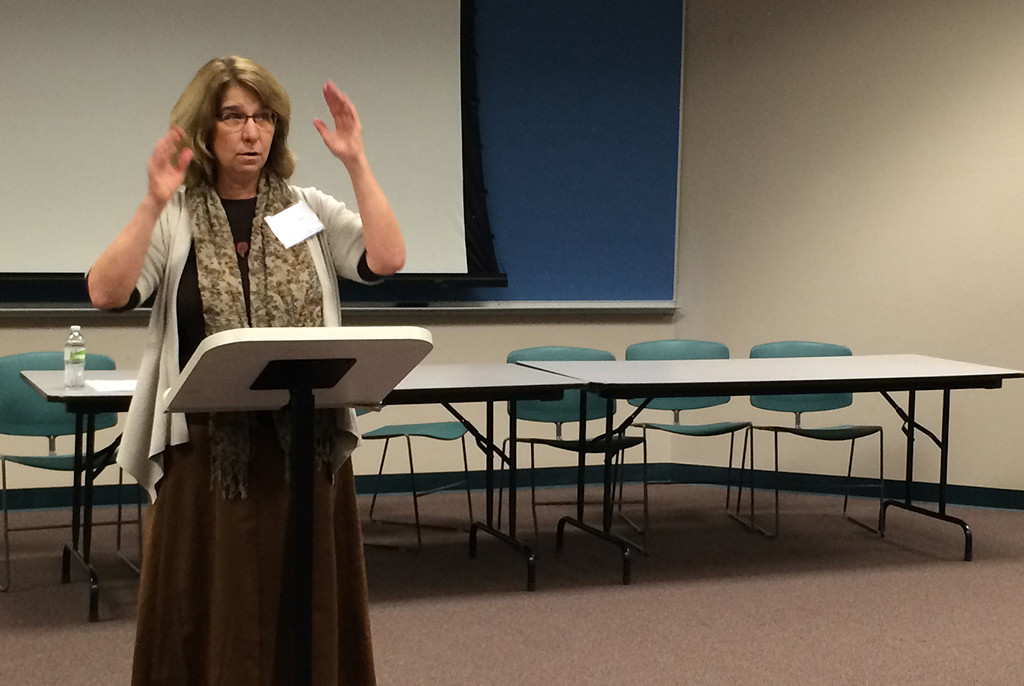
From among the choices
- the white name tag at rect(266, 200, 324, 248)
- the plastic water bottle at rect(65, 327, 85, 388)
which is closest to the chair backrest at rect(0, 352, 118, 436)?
the plastic water bottle at rect(65, 327, 85, 388)

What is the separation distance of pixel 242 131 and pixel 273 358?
0.50 m

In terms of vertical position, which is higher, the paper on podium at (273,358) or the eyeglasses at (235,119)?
the eyeglasses at (235,119)

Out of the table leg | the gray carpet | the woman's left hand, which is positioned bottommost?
the gray carpet

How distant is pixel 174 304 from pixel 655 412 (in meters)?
4.60

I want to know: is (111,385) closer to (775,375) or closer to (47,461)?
(47,461)

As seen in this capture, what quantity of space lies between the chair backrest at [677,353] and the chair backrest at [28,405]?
8.06 ft

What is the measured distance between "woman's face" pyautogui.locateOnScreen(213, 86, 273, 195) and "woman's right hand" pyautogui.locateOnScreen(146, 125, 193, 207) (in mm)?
132

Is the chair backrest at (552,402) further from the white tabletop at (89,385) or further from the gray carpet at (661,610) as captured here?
the white tabletop at (89,385)

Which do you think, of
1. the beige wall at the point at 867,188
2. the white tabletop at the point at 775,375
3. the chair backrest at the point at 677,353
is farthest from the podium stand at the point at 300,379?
the beige wall at the point at 867,188

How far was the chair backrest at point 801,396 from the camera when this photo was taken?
5.27 meters

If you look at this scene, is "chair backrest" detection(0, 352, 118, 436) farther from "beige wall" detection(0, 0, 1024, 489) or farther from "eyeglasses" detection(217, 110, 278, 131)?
"eyeglasses" detection(217, 110, 278, 131)

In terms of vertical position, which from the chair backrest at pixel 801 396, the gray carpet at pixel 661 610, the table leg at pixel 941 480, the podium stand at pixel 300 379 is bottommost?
the gray carpet at pixel 661 610

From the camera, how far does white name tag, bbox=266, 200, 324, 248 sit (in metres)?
1.88

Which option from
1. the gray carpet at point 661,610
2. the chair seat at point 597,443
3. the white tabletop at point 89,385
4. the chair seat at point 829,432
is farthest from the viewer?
the chair seat at point 829,432
